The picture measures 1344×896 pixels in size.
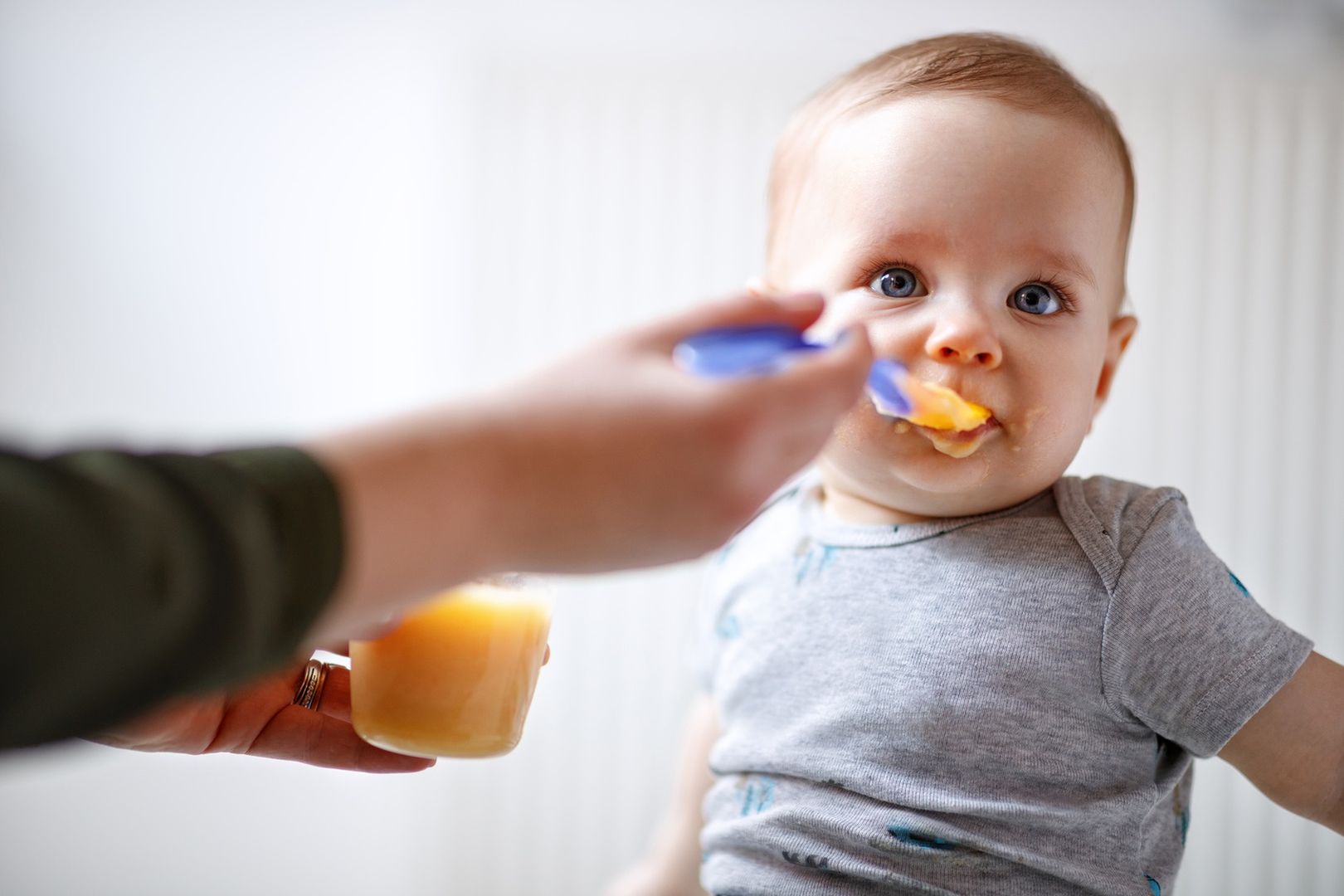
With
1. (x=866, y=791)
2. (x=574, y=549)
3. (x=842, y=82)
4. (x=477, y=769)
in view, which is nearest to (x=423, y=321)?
(x=477, y=769)

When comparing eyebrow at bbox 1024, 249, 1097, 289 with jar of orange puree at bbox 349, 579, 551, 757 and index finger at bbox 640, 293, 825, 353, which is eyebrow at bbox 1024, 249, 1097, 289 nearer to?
index finger at bbox 640, 293, 825, 353

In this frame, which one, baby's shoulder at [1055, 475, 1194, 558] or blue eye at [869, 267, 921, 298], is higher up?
blue eye at [869, 267, 921, 298]

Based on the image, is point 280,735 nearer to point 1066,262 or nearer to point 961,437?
point 961,437

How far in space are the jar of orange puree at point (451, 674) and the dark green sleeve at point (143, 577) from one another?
292mm

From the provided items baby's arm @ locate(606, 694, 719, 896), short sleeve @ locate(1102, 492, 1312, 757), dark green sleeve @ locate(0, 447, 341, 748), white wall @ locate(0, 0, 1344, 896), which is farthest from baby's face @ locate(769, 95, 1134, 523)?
white wall @ locate(0, 0, 1344, 896)

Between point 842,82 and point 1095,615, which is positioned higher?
point 842,82

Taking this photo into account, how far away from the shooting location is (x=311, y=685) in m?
0.91

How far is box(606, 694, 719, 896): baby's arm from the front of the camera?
113 cm

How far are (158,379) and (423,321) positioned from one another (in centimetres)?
46

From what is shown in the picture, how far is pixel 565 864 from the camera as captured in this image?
195 cm

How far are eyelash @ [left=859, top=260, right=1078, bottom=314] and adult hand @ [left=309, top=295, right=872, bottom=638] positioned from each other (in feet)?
1.11

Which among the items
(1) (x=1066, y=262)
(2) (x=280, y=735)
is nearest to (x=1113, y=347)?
(1) (x=1066, y=262)

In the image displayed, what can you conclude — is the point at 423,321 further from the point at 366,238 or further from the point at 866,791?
the point at 866,791

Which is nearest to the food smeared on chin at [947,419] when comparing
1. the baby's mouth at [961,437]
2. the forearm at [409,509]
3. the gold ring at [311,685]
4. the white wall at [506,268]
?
the baby's mouth at [961,437]
